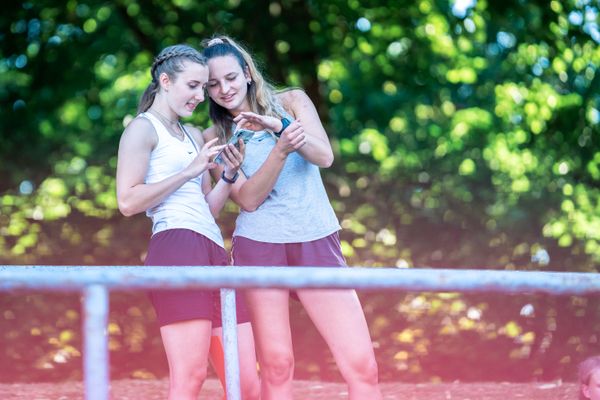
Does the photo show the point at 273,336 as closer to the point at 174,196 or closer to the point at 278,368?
the point at 278,368

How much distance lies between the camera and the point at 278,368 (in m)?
3.11

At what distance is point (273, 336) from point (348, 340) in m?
0.23

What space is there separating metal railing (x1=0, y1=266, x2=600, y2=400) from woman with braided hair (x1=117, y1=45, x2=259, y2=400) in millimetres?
1032

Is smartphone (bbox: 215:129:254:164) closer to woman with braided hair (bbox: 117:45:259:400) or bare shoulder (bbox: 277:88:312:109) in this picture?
woman with braided hair (bbox: 117:45:259:400)

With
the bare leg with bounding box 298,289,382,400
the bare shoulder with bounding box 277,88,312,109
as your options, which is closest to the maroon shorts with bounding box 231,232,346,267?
the bare leg with bounding box 298,289,382,400

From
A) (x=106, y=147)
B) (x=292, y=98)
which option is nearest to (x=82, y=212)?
(x=106, y=147)

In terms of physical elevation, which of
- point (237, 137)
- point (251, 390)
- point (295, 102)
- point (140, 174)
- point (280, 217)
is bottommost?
point (251, 390)

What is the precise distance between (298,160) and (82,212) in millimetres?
5187

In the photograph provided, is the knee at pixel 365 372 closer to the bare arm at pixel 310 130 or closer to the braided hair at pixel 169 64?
the bare arm at pixel 310 130

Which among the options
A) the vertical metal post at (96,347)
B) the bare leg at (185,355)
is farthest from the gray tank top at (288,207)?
the vertical metal post at (96,347)

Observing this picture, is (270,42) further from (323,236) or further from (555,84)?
(323,236)

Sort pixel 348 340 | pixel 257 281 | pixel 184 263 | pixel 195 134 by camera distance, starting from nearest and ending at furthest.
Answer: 1. pixel 257 281
2. pixel 184 263
3. pixel 348 340
4. pixel 195 134

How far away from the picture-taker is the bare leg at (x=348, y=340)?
3.08m

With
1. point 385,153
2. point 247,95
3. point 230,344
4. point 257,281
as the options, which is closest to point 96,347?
point 257,281
